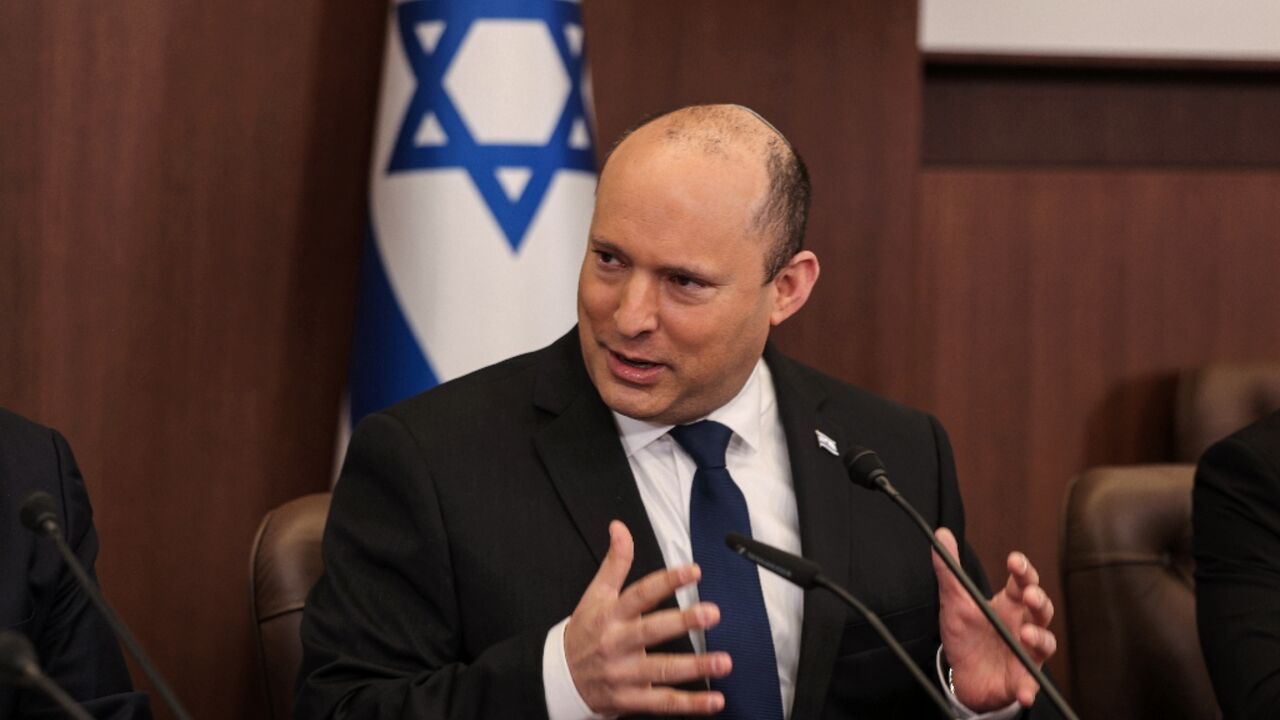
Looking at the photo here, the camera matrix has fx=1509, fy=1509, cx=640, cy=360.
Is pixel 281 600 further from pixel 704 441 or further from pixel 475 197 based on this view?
pixel 475 197

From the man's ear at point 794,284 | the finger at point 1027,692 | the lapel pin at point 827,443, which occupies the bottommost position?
the finger at point 1027,692

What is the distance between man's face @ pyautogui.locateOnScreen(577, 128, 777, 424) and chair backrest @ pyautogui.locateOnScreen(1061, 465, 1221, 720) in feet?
2.69

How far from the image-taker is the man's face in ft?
6.23

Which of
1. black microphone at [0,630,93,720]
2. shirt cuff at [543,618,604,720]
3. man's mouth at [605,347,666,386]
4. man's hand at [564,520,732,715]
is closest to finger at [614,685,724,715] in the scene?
man's hand at [564,520,732,715]

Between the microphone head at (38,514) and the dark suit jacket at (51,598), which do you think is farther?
the dark suit jacket at (51,598)

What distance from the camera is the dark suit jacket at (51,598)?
71.2 inches

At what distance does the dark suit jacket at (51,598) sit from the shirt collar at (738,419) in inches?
27.6

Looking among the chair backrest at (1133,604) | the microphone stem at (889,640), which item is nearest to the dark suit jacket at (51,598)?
the microphone stem at (889,640)

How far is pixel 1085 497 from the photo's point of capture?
8.11 feet

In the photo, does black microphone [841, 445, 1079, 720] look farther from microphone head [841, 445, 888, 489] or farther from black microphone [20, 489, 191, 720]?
black microphone [20, 489, 191, 720]

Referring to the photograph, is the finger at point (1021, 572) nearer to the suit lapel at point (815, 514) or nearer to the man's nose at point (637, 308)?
the suit lapel at point (815, 514)

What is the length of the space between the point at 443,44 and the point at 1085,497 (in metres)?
1.40

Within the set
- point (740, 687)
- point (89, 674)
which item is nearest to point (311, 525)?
point (89, 674)

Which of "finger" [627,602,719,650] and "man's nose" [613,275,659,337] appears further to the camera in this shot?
"man's nose" [613,275,659,337]
